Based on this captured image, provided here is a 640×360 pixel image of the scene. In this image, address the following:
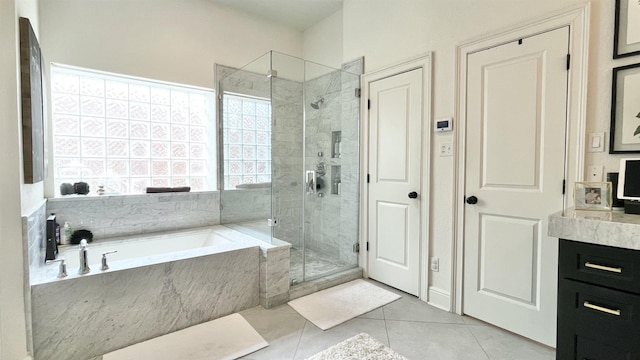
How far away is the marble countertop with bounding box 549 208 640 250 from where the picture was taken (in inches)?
46.7

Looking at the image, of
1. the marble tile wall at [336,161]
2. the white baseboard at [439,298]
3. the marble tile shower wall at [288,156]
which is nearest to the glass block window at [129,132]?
the marble tile shower wall at [288,156]

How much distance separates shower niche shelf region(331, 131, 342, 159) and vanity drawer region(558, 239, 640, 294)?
224cm

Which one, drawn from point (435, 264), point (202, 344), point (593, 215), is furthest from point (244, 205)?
point (593, 215)

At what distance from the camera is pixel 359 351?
1.85 meters

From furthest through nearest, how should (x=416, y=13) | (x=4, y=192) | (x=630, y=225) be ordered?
(x=416, y=13), (x=4, y=192), (x=630, y=225)

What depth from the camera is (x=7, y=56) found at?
1.55 meters

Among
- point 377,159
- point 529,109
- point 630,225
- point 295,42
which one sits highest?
point 295,42

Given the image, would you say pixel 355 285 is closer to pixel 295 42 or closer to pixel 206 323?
pixel 206 323

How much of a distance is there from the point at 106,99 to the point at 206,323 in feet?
7.69

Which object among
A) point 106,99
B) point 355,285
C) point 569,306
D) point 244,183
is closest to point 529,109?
point 569,306

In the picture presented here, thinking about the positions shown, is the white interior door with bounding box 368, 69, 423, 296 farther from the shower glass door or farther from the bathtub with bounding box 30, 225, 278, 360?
the bathtub with bounding box 30, 225, 278, 360

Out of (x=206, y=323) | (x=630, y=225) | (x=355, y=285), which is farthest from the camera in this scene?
(x=355, y=285)

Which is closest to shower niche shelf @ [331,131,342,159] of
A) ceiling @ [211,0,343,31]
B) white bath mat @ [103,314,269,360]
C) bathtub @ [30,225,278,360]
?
bathtub @ [30,225,278,360]

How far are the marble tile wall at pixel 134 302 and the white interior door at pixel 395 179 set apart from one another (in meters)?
1.29
